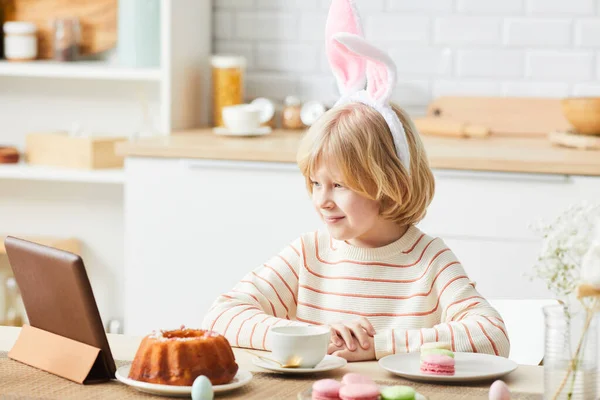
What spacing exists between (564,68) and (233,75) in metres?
1.13

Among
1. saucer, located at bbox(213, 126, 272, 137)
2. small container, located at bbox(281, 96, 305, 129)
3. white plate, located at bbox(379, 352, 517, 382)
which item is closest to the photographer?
white plate, located at bbox(379, 352, 517, 382)

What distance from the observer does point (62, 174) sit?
3.49 meters

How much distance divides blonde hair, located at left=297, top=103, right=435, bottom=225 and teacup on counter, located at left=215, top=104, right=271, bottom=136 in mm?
1595

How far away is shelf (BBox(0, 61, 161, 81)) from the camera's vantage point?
3484 millimetres

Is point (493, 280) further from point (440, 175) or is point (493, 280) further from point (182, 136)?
point (182, 136)

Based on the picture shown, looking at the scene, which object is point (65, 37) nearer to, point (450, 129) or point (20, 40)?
point (20, 40)

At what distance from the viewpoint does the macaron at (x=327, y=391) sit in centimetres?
125

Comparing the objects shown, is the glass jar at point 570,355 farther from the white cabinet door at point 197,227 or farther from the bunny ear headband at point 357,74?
the white cabinet door at point 197,227

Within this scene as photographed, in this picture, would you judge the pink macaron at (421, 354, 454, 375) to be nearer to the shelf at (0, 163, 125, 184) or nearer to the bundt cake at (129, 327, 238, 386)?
the bundt cake at (129, 327, 238, 386)

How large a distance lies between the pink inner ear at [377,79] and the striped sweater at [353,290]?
28 centimetres

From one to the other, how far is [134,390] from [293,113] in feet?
7.58

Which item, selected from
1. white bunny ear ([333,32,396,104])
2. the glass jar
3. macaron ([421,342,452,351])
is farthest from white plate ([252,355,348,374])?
white bunny ear ([333,32,396,104])

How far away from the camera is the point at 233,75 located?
359 centimetres

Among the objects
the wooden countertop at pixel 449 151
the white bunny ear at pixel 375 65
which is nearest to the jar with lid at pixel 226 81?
the wooden countertop at pixel 449 151
